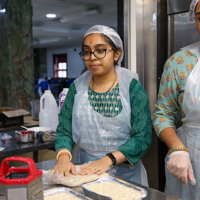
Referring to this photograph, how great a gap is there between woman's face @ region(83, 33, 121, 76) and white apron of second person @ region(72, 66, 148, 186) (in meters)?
0.14

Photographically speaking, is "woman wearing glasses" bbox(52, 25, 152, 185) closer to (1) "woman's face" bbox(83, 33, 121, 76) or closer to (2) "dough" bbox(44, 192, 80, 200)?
(1) "woman's face" bbox(83, 33, 121, 76)

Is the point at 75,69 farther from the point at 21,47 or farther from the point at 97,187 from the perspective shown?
the point at 97,187

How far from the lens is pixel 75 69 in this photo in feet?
50.1

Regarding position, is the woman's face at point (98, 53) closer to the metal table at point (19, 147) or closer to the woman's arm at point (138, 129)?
the woman's arm at point (138, 129)

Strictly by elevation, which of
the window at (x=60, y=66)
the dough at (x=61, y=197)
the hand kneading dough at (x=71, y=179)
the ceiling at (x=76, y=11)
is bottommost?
the dough at (x=61, y=197)

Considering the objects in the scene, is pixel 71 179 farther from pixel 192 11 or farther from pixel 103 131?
pixel 192 11

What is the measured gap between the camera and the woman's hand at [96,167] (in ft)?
4.10

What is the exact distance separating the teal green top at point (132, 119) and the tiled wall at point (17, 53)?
363 cm

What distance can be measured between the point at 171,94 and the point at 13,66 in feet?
13.4

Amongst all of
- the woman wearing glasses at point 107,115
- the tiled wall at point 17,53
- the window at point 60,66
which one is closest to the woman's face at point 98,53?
the woman wearing glasses at point 107,115

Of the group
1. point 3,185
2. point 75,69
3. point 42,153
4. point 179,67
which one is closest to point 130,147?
point 179,67

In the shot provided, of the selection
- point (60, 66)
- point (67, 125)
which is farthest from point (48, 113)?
point (60, 66)

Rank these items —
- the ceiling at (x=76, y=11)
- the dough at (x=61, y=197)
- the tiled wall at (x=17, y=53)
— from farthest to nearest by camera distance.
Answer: the ceiling at (x=76, y=11)
the tiled wall at (x=17, y=53)
the dough at (x=61, y=197)

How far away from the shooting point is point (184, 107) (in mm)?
1401
